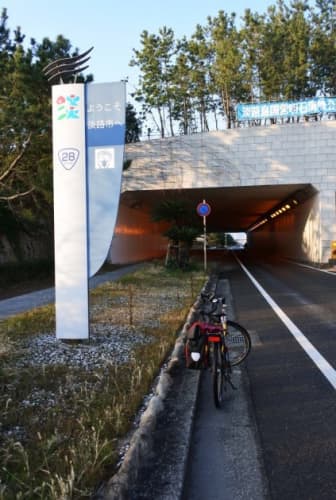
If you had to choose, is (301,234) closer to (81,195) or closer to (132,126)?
(132,126)

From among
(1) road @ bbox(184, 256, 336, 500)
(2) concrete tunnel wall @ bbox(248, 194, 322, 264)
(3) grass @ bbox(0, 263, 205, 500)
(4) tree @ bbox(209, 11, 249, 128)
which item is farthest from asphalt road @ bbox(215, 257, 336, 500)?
(4) tree @ bbox(209, 11, 249, 128)

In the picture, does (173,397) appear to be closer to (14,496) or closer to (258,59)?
(14,496)

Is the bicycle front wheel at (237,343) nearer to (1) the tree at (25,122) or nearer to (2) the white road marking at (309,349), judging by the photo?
(2) the white road marking at (309,349)

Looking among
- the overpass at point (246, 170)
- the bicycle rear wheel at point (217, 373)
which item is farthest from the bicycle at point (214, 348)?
the overpass at point (246, 170)

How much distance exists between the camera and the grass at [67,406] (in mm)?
2758

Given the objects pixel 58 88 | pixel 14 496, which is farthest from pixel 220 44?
pixel 14 496

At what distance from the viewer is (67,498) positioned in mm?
2383

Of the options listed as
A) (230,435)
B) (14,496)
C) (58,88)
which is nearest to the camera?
(14,496)

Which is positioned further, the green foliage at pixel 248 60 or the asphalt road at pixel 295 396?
the green foliage at pixel 248 60

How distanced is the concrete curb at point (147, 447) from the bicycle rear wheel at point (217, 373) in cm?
25

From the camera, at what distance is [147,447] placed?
3246 millimetres

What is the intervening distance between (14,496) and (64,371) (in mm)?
2579

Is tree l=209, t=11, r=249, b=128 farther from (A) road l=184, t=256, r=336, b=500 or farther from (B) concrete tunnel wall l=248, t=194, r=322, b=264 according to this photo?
(A) road l=184, t=256, r=336, b=500

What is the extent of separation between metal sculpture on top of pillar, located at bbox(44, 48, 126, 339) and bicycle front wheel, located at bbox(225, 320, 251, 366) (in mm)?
2134
